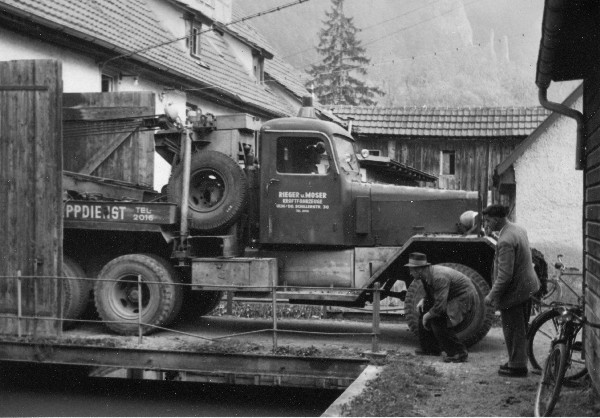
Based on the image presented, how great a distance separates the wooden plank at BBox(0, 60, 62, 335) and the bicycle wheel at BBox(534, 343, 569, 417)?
6.27 m

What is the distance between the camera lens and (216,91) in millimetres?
23078

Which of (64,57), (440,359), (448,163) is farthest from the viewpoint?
(448,163)

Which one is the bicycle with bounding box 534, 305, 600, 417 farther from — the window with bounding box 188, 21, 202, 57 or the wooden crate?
the window with bounding box 188, 21, 202, 57

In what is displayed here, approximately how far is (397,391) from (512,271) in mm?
1755

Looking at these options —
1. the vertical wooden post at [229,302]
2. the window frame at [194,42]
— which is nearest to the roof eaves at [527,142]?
the window frame at [194,42]

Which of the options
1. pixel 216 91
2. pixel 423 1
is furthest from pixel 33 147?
pixel 423 1

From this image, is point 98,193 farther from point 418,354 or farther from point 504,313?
point 504,313

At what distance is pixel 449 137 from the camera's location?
28.7m

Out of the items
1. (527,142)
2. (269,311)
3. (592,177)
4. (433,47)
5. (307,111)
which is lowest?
(269,311)

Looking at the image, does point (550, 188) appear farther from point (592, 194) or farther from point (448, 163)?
point (592, 194)

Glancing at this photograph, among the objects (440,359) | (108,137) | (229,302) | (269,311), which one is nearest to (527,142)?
(269,311)

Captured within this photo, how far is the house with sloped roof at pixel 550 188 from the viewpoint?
2234cm

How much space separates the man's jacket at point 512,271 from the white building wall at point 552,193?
1464cm

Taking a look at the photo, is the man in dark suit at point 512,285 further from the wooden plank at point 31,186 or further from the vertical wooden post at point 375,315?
the wooden plank at point 31,186
